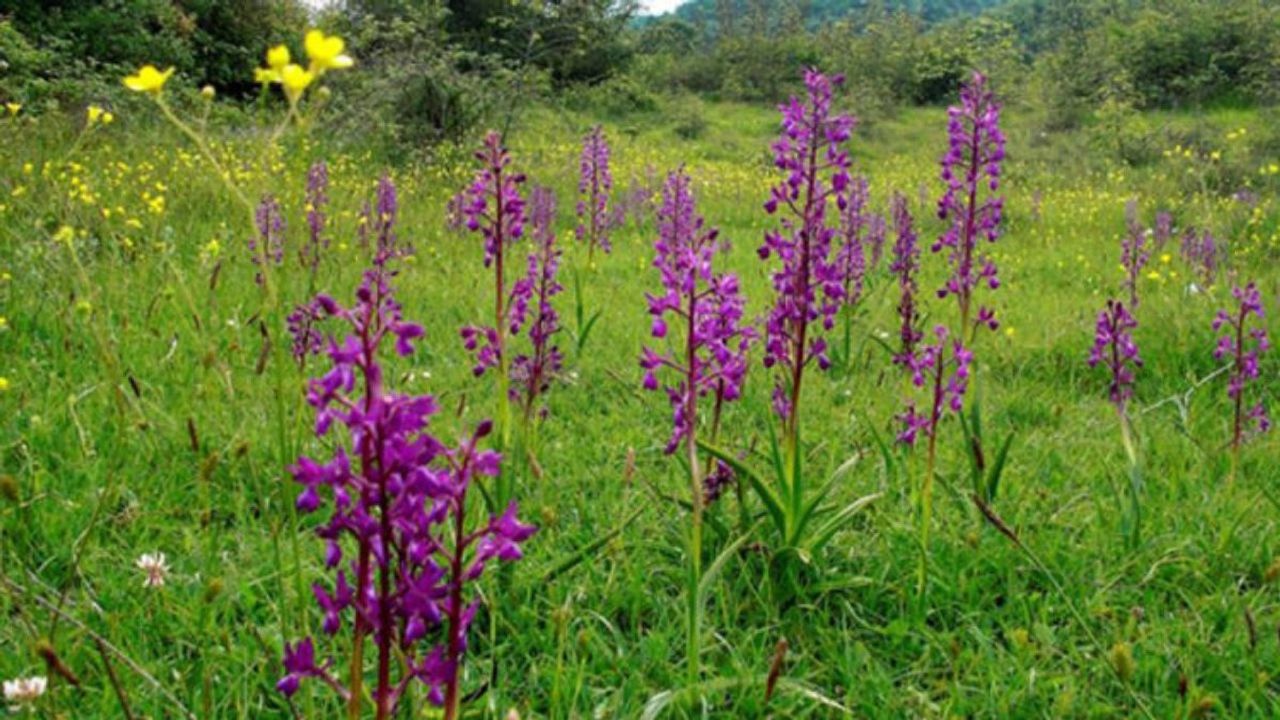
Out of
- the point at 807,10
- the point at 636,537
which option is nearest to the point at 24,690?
the point at 636,537

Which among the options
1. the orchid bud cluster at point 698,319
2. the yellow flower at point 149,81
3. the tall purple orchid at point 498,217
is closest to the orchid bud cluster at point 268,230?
the tall purple orchid at point 498,217

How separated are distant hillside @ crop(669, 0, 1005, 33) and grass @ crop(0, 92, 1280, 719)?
3633 cm

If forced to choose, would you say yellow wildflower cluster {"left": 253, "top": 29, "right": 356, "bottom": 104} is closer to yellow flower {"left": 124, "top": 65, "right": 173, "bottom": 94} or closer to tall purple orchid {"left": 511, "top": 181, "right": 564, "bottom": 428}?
yellow flower {"left": 124, "top": 65, "right": 173, "bottom": 94}

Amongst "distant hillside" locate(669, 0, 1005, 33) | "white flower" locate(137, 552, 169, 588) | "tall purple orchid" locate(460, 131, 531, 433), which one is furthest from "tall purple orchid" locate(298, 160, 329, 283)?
"distant hillside" locate(669, 0, 1005, 33)

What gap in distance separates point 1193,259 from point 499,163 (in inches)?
239

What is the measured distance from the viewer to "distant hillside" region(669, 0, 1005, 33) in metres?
47.8

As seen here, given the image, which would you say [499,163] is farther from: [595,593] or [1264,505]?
[1264,505]

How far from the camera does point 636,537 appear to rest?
2.62 meters

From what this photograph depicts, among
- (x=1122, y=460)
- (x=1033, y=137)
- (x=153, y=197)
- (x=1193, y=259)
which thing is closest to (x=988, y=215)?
(x=1122, y=460)

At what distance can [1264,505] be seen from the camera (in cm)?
302

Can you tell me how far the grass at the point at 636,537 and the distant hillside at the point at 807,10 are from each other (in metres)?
36.3

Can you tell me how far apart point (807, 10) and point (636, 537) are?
192 feet

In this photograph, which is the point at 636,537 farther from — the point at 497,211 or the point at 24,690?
the point at 24,690

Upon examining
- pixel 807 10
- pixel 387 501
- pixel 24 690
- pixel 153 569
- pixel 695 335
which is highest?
pixel 807 10
